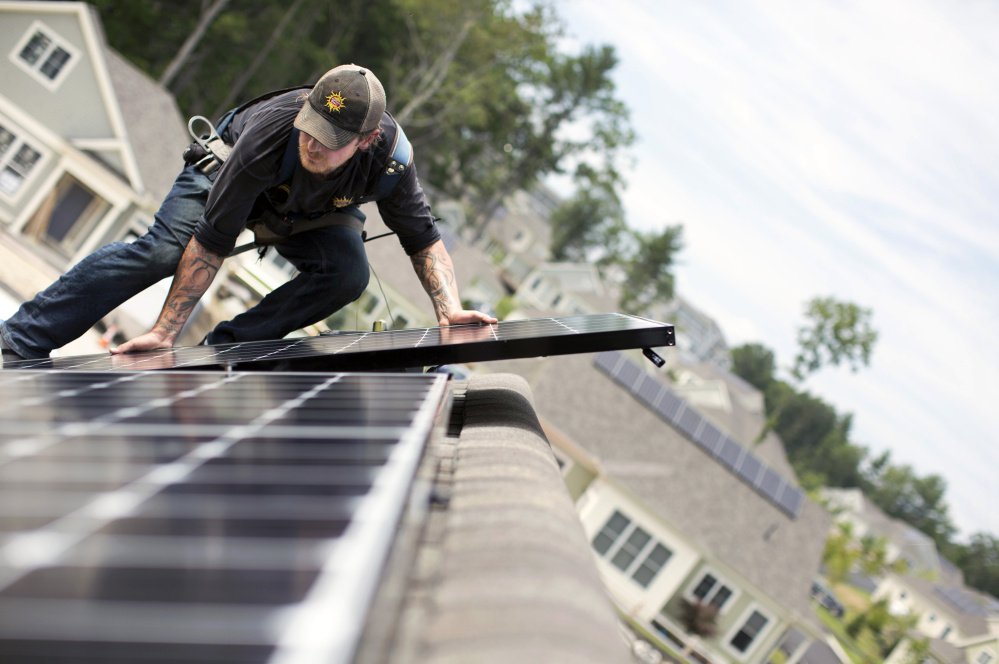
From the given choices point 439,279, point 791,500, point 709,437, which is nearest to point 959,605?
point 791,500

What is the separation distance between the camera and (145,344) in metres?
4.41

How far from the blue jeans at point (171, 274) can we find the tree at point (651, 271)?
3239 inches

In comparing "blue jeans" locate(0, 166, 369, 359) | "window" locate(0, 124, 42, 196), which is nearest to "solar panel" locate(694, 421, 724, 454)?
"window" locate(0, 124, 42, 196)

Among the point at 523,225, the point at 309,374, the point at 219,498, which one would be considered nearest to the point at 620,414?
the point at 309,374

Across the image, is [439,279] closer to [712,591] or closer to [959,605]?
[712,591]

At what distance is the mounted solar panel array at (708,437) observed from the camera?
91.8 ft

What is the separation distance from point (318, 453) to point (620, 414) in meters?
27.4

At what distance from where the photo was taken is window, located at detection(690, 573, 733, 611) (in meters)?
27.3

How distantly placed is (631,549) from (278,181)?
82.1 feet

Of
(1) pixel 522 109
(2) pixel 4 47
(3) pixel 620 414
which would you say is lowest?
(2) pixel 4 47

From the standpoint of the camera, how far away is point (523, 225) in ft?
373

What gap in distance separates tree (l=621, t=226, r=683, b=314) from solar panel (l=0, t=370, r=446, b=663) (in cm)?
8539

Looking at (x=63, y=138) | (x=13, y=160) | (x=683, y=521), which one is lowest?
(x=13, y=160)

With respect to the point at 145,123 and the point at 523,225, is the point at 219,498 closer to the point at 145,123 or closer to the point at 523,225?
the point at 145,123
